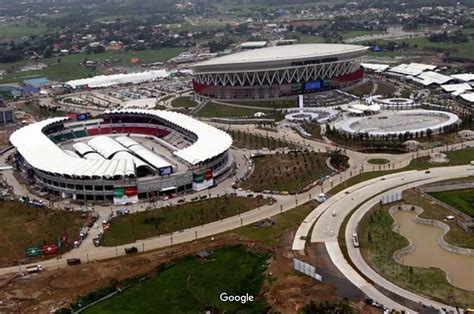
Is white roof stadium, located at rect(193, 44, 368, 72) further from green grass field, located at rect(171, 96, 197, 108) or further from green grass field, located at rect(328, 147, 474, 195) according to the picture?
green grass field, located at rect(328, 147, 474, 195)

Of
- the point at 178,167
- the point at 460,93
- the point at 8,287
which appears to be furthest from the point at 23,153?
the point at 460,93

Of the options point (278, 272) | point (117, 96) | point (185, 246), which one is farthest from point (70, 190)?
point (117, 96)

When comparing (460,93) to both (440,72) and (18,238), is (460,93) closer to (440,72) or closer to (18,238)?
(440,72)

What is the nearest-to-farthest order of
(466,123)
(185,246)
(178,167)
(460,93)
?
(185,246) < (178,167) < (466,123) < (460,93)

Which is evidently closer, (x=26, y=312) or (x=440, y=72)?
(x=26, y=312)

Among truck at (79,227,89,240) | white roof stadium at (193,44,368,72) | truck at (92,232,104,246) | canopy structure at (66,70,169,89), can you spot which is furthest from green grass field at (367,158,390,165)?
canopy structure at (66,70,169,89)

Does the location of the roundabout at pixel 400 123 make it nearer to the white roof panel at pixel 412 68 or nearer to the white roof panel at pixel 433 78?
the white roof panel at pixel 433 78

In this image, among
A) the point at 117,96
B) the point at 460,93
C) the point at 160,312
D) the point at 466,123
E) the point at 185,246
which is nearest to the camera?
the point at 160,312

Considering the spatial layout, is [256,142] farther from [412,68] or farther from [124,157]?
[412,68]
